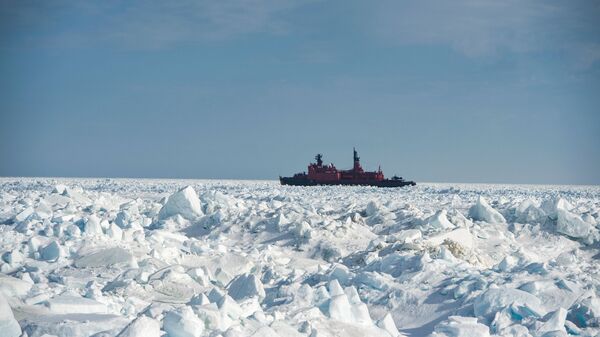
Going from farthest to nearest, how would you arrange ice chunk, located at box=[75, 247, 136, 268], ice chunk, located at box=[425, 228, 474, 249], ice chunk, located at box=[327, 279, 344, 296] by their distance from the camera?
ice chunk, located at box=[425, 228, 474, 249] < ice chunk, located at box=[75, 247, 136, 268] < ice chunk, located at box=[327, 279, 344, 296]

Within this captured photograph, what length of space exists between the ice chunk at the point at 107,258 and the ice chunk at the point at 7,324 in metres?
3.47

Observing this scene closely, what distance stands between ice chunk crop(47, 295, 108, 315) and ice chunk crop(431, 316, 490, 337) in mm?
2372

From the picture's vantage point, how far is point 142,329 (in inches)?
139

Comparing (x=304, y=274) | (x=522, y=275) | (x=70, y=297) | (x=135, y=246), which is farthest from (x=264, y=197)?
(x=70, y=297)

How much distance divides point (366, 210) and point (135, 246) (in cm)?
551

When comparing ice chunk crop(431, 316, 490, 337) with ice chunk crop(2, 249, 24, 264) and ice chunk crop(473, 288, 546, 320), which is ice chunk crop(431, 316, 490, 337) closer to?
ice chunk crop(473, 288, 546, 320)

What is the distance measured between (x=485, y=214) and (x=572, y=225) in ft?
5.42

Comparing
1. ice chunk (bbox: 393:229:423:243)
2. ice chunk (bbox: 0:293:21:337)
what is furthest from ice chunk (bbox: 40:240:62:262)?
ice chunk (bbox: 393:229:423:243)

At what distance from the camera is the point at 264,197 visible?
19266mm

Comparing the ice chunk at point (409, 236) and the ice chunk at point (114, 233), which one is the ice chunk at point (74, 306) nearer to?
the ice chunk at point (114, 233)

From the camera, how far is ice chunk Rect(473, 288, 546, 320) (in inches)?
197

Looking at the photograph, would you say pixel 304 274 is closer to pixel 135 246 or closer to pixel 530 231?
pixel 135 246

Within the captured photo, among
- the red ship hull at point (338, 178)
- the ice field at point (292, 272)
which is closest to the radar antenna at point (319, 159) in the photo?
the red ship hull at point (338, 178)

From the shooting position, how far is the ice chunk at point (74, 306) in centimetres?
410
